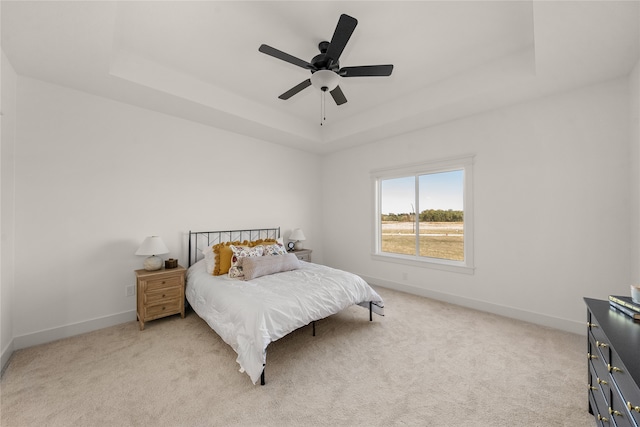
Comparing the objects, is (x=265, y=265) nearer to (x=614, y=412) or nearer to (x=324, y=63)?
(x=324, y=63)

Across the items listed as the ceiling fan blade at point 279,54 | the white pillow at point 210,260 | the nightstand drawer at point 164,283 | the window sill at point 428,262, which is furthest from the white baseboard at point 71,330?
the window sill at point 428,262

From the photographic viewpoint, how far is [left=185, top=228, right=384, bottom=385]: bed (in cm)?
204

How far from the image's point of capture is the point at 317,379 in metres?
2.02

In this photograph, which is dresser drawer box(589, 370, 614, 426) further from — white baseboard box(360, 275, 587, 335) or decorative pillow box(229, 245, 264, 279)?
decorative pillow box(229, 245, 264, 279)

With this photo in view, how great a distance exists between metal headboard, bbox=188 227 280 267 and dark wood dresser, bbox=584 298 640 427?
13.2 feet

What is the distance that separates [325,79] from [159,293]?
302 cm

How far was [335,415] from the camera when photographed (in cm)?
166

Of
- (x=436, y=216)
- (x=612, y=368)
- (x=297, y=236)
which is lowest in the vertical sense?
(x=612, y=368)

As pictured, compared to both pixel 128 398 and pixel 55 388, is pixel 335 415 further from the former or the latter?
pixel 55 388

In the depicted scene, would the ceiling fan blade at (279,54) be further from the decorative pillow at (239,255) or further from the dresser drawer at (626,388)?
the dresser drawer at (626,388)

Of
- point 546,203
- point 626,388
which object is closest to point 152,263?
point 626,388

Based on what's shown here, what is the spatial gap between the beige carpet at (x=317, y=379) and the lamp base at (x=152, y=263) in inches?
27.4

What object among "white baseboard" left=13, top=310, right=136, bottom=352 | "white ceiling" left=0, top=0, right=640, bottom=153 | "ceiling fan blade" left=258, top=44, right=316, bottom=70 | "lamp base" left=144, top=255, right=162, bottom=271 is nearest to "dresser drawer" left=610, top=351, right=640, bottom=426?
"white ceiling" left=0, top=0, right=640, bottom=153

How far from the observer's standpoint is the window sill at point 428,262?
360 centimetres
